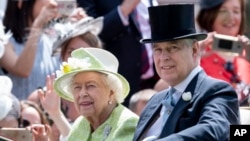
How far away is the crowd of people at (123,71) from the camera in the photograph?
279 inches

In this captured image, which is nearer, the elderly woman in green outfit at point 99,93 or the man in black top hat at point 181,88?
the man in black top hat at point 181,88

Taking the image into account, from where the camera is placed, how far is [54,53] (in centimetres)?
976

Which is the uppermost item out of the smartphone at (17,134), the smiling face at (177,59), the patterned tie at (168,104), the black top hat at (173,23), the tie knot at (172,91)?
the black top hat at (173,23)

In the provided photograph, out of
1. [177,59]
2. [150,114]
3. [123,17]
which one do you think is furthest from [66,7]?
[177,59]

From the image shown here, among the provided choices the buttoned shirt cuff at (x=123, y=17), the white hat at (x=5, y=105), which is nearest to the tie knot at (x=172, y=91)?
the white hat at (x=5, y=105)

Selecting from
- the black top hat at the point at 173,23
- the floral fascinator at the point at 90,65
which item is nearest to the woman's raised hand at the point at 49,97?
the floral fascinator at the point at 90,65

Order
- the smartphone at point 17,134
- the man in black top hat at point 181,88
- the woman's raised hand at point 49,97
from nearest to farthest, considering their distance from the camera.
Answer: the man in black top hat at point 181,88 → the smartphone at point 17,134 → the woman's raised hand at point 49,97

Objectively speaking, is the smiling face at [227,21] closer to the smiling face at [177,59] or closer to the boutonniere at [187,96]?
the smiling face at [177,59]

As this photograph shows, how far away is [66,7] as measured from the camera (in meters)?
9.83

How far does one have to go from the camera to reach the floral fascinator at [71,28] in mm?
9609

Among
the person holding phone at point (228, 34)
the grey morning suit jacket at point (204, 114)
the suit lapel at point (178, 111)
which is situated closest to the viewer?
the grey morning suit jacket at point (204, 114)

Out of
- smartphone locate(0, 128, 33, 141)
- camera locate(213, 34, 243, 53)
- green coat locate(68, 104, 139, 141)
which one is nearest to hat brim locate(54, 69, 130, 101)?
green coat locate(68, 104, 139, 141)

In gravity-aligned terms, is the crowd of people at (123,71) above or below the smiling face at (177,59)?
below

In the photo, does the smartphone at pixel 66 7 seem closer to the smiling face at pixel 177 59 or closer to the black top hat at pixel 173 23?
the black top hat at pixel 173 23
